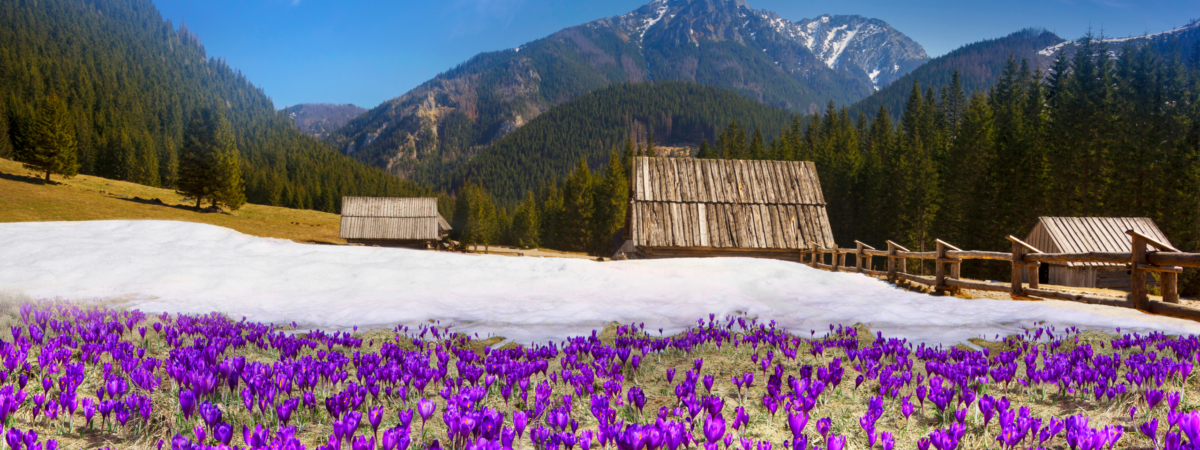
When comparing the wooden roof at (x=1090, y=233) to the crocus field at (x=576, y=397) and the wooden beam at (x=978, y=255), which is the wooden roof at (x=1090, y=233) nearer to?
the wooden beam at (x=978, y=255)

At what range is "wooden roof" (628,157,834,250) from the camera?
80.5 feet

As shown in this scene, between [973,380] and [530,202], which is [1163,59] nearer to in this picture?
[973,380]

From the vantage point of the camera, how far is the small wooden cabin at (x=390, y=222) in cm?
4866

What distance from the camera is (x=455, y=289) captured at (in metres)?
11.9

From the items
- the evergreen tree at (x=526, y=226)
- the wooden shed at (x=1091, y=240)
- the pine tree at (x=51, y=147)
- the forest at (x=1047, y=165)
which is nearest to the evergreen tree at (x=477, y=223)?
the evergreen tree at (x=526, y=226)

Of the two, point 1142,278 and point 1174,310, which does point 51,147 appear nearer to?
point 1142,278

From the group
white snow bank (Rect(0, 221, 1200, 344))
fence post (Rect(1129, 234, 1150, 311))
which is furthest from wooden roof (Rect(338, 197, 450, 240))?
fence post (Rect(1129, 234, 1150, 311))

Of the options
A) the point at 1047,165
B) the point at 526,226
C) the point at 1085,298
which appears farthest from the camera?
the point at 526,226

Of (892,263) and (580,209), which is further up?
(580,209)

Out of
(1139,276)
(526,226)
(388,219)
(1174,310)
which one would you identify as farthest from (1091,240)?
(526,226)

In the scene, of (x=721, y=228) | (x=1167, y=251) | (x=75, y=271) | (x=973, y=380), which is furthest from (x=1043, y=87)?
(x=75, y=271)

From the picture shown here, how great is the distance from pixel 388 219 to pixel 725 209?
34432 millimetres

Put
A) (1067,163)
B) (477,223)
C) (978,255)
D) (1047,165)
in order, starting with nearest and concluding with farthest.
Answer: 1. (978,255)
2. (1067,163)
3. (1047,165)
4. (477,223)

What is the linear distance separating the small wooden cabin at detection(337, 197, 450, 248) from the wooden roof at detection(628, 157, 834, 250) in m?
29.7
